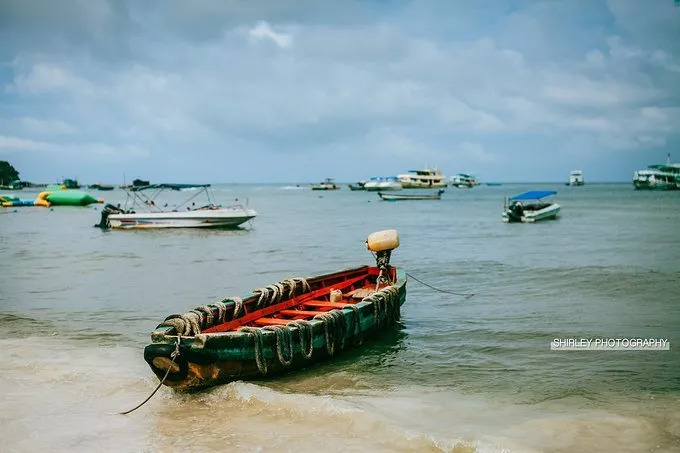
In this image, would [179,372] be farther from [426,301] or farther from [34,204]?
[34,204]

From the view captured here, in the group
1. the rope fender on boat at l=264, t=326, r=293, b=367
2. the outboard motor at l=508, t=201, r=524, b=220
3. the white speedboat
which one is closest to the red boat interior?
the rope fender on boat at l=264, t=326, r=293, b=367

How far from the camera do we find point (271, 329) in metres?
8.16

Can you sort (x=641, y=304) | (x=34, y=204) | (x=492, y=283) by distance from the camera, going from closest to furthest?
(x=641, y=304) → (x=492, y=283) → (x=34, y=204)

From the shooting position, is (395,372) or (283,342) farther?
(395,372)

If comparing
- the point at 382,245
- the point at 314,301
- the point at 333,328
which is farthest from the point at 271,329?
the point at 382,245

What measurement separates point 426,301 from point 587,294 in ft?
15.5

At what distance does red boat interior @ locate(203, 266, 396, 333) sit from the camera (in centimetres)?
945

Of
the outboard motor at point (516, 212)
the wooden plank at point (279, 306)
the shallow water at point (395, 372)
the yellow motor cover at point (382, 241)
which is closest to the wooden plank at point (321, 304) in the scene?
the wooden plank at point (279, 306)

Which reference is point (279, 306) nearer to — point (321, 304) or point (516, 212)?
point (321, 304)

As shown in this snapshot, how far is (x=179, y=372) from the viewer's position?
7.45 m

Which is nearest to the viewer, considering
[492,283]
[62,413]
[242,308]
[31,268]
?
[62,413]

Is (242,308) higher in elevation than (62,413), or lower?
higher

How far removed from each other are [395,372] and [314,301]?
2548mm

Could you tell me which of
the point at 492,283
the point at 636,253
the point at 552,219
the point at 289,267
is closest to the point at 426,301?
the point at 492,283
